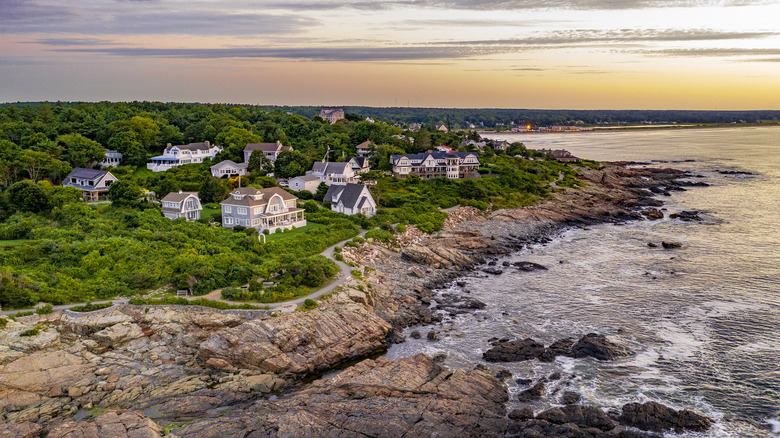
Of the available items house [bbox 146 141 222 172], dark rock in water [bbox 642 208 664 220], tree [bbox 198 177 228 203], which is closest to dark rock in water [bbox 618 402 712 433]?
tree [bbox 198 177 228 203]

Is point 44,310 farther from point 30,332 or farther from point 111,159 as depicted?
point 111,159

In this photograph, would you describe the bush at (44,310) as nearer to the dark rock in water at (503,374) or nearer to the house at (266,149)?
the dark rock in water at (503,374)

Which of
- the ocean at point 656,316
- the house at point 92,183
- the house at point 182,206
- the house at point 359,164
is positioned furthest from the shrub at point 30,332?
the house at point 359,164

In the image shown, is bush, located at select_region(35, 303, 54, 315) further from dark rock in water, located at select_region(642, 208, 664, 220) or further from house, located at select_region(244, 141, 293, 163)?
dark rock in water, located at select_region(642, 208, 664, 220)

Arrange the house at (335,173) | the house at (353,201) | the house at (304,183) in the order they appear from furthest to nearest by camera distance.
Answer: the house at (335,173)
the house at (304,183)
the house at (353,201)

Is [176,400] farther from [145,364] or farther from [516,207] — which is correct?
[516,207]

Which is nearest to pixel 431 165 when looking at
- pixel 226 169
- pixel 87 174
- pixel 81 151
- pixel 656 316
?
pixel 226 169
